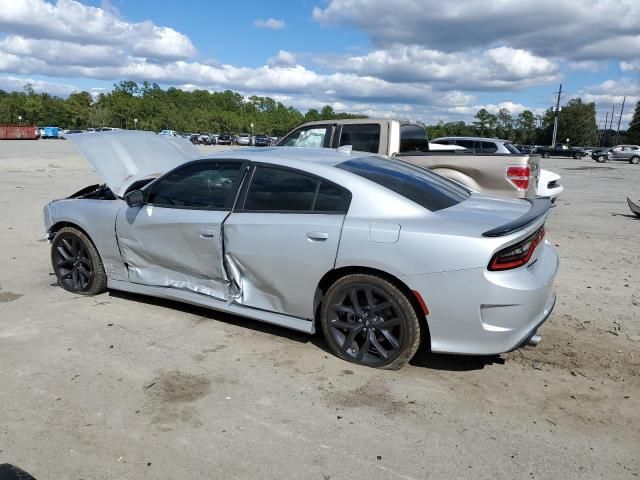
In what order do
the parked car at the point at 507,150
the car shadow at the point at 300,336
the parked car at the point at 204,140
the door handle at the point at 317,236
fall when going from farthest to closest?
the parked car at the point at 204,140 → the parked car at the point at 507,150 → the car shadow at the point at 300,336 → the door handle at the point at 317,236

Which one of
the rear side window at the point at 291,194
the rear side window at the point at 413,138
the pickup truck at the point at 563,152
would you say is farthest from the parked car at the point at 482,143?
the pickup truck at the point at 563,152

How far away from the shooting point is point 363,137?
8477 millimetres

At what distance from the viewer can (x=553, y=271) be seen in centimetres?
391

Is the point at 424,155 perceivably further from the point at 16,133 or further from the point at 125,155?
the point at 16,133

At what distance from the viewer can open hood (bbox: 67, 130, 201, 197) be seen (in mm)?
5297

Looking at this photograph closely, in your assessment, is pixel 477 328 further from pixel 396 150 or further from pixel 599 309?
pixel 396 150

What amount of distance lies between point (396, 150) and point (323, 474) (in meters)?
6.50

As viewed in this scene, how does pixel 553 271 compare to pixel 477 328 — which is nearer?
pixel 477 328

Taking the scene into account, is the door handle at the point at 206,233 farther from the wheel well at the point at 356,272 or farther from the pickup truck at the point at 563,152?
the pickup truck at the point at 563,152

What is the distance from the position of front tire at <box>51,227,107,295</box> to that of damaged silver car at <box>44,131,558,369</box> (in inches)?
0.7

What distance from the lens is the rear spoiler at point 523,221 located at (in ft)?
11.3

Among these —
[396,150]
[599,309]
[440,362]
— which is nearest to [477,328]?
[440,362]

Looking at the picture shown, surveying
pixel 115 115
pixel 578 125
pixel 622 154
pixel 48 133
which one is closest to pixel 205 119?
pixel 115 115

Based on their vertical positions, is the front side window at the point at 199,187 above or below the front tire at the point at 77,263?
above
